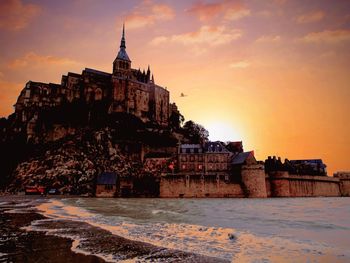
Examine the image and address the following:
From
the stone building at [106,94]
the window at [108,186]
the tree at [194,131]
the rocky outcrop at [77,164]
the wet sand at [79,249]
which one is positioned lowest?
the wet sand at [79,249]

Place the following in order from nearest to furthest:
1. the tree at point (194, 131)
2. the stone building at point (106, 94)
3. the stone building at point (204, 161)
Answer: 1. the stone building at point (204, 161)
2. the stone building at point (106, 94)
3. the tree at point (194, 131)

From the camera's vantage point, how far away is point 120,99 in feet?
254

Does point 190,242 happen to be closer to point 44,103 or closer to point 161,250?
point 161,250

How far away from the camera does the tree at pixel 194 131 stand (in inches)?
3265

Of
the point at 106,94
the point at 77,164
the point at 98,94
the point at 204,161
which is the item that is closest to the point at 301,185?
the point at 204,161

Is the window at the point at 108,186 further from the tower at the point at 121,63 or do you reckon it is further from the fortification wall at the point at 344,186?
the fortification wall at the point at 344,186

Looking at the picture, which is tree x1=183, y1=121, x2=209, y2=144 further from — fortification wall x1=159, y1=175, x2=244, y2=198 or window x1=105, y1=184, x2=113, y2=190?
window x1=105, y1=184, x2=113, y2=190

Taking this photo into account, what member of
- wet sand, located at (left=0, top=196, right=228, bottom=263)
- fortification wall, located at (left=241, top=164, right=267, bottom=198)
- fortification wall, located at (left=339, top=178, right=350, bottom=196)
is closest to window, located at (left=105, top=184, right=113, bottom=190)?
fortification wall, located at (left=241, top=164, right=267, bottom=198)

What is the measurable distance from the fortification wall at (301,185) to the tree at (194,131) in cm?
2943

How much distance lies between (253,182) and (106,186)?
28056 mm

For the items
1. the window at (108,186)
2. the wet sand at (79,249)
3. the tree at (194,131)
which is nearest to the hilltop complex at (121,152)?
the window at (108,186)

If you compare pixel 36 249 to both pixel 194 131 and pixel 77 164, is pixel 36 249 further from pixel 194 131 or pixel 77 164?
pixel 194 131

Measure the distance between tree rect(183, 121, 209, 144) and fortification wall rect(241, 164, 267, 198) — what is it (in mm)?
30579

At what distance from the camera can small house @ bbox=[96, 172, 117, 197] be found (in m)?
50.8
